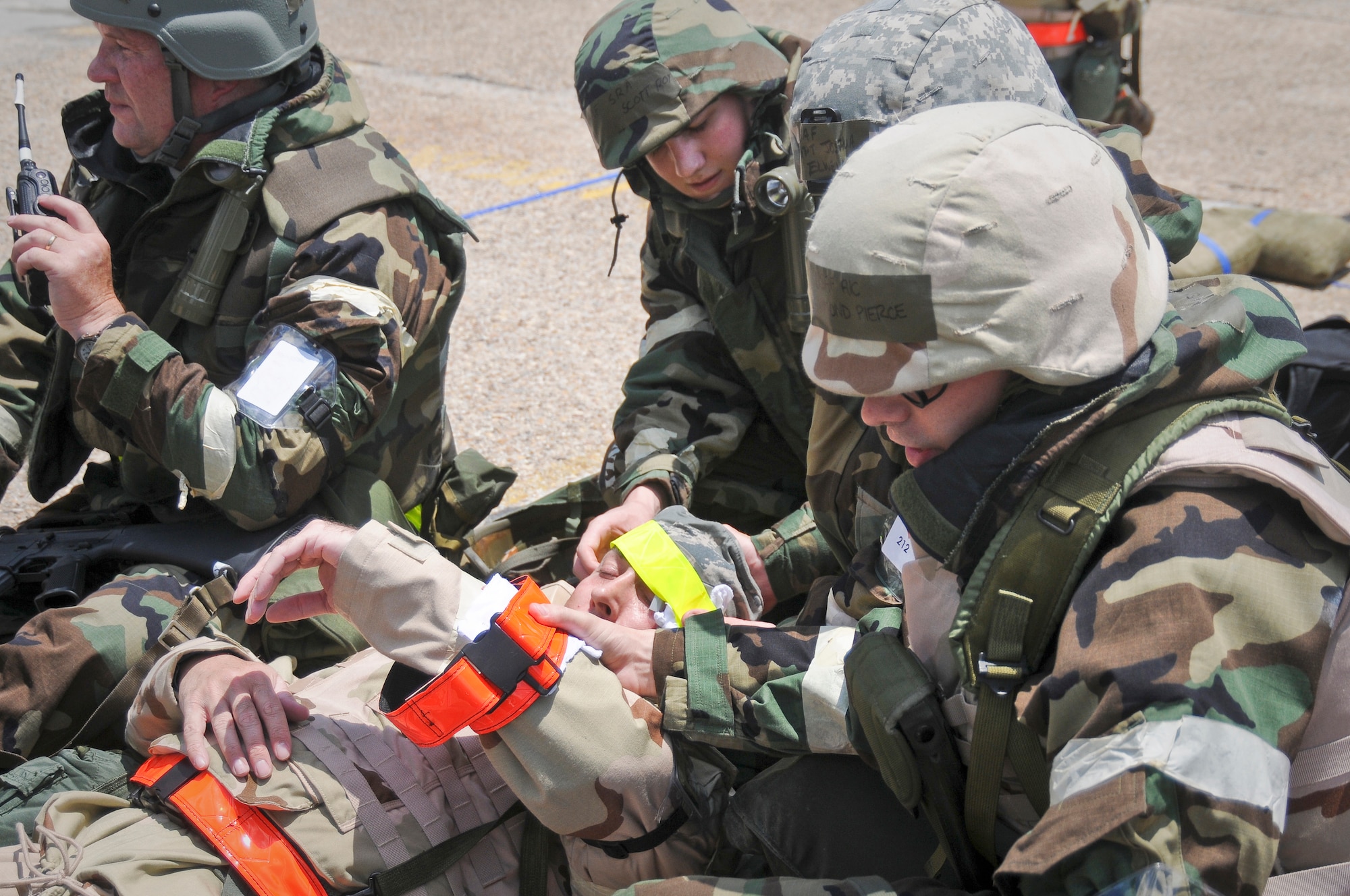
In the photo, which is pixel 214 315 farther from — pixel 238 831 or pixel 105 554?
pixel 238 831

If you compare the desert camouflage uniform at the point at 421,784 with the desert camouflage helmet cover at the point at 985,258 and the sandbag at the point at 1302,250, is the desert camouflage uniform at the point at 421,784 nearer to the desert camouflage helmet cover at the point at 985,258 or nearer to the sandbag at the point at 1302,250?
the desert camouflage helmet cover at the point at 985,258

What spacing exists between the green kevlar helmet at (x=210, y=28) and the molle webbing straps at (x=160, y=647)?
1.25 meters

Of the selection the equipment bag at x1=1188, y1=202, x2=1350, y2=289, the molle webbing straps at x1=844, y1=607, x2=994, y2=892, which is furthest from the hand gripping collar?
the equipment bag at x1=1188, y1=202, x2=1350, y2=289

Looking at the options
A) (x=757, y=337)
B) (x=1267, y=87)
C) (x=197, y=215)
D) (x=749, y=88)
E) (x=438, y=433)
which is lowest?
(x=1267, y=87)

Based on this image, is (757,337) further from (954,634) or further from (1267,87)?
(1267,87)

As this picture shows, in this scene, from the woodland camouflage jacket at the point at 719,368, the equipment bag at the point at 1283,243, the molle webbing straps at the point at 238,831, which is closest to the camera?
the molle webbing straps at the point at 238,831

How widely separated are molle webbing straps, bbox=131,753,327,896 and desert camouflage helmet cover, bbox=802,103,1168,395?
124cm

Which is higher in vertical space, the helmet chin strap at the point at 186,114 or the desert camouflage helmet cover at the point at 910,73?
the desert camouflage helmet cover at the point at 910,73

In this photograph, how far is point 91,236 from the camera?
2703mm

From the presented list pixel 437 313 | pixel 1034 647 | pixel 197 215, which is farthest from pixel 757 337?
pixel 1034 647

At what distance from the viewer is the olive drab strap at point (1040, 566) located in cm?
148

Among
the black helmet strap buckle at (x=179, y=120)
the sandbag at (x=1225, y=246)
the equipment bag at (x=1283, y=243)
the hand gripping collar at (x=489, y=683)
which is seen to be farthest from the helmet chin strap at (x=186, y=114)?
the equipment bag at (x=1283, y=243)

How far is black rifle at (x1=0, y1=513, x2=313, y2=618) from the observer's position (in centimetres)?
277

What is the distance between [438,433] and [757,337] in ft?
3.10
